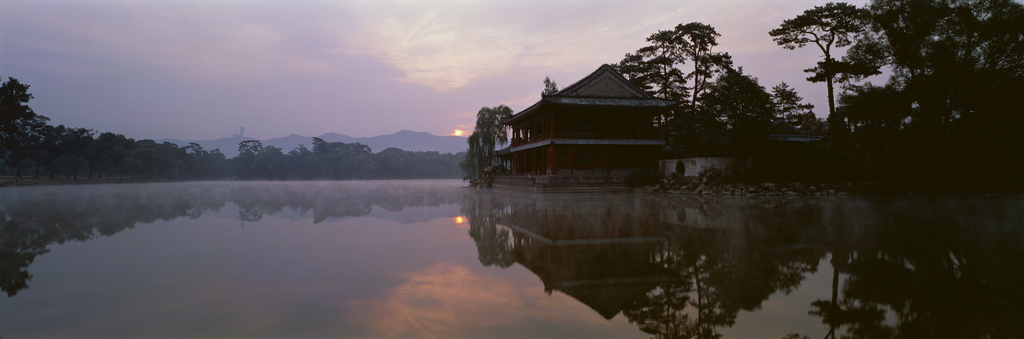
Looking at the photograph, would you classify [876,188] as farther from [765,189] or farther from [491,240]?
[491,240]

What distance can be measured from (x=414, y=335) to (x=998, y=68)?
101ft

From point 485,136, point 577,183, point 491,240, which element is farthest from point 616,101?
point 491,240

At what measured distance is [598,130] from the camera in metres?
33.8

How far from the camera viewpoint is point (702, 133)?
110ft

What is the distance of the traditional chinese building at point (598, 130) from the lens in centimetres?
3191

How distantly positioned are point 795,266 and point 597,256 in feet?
8.95

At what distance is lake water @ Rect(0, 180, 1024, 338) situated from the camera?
164 inches

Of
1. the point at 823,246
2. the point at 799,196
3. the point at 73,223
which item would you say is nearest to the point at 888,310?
the point at 823,246

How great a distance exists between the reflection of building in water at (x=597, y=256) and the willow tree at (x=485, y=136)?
109ft

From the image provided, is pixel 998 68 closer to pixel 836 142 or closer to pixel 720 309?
pixel 836 142

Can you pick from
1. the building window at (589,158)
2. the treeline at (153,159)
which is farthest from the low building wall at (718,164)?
the treeline at (153,159)

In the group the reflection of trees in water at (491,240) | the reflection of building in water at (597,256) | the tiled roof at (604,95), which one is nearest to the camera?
the reflection of building in water at (597,256)

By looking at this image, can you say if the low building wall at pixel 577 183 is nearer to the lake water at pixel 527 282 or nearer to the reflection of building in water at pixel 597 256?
the reflection of building in water at pixel 597 256

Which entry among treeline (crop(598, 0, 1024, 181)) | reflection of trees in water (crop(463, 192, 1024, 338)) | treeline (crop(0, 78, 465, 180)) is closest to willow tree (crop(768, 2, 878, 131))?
treeline (crop(598, 0, 1024, 181))
